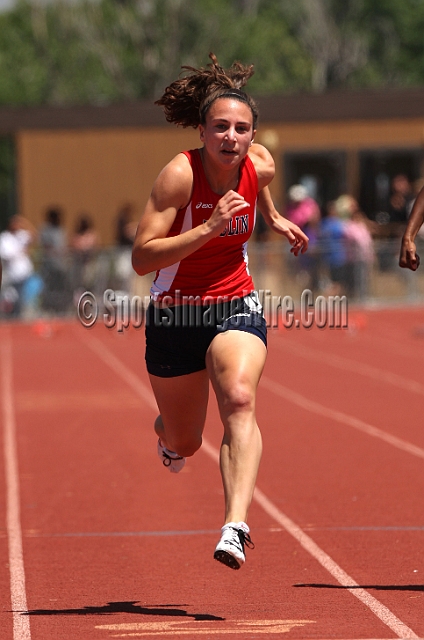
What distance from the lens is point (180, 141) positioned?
26.5 metres

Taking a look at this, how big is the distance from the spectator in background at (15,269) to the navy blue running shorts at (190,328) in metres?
14.8

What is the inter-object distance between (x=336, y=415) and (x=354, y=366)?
4.30 m

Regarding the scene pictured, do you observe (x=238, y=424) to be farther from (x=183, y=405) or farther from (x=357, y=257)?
(x=357, y=257)

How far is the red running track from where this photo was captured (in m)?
5.03

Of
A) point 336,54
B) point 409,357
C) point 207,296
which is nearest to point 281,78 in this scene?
point 336,54

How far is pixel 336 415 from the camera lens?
11.6m

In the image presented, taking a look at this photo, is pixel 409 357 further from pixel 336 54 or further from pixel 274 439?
→ pixel 336 54

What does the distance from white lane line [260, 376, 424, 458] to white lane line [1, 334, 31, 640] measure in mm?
2872

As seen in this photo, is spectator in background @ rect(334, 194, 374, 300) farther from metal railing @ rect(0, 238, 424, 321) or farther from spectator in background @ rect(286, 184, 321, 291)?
spectator in background @ rect(286, 184, 321, 291)

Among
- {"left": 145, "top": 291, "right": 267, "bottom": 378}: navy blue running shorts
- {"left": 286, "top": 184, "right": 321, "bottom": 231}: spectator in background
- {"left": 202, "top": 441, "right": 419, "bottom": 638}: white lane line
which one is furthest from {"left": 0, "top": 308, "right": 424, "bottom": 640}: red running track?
{"left": 286, "top": 184, "right": 321, "bottom": 231}: spectator in background

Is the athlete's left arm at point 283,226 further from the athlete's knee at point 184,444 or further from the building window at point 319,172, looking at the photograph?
the building window at point 319,172

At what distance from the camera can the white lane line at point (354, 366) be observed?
45.5 ft

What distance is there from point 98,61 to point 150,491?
164 feet

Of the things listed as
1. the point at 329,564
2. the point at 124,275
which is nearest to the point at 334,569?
the point at 329,564
